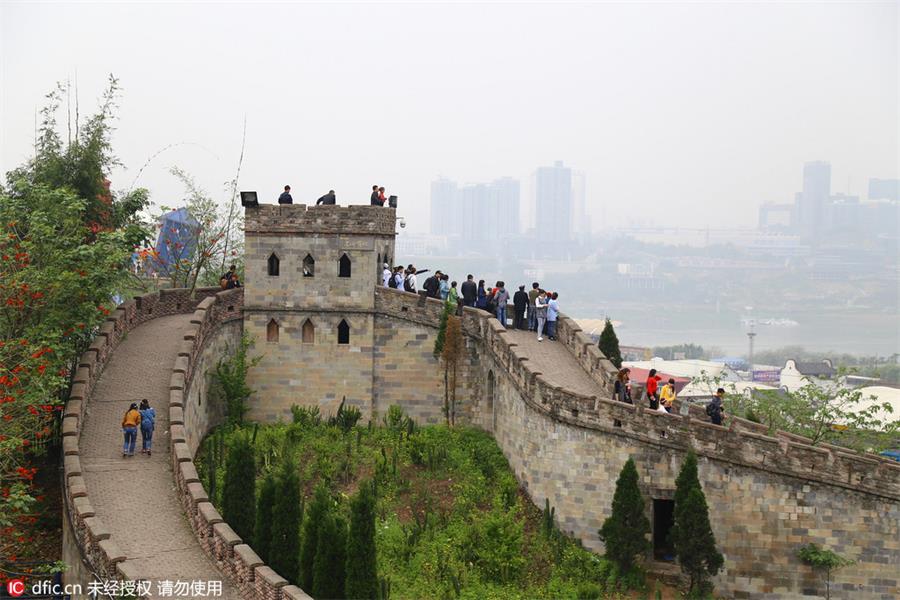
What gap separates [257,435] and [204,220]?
19.1 m

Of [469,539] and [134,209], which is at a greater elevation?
[134,209]

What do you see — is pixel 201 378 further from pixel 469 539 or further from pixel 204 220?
pixel 204 220

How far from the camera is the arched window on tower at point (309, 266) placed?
4144 centimetres

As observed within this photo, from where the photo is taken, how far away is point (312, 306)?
41.4 meters

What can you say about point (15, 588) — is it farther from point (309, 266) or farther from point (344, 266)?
point (344, 266)

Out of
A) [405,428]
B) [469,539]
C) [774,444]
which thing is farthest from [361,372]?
[774,444]

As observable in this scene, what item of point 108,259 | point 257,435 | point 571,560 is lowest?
point 571,560

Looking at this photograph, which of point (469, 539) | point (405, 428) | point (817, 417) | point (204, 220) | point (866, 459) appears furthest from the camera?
point (204, 220)

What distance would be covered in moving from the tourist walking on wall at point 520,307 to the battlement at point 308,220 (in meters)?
5.35

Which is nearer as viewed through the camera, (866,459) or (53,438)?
(866,459)

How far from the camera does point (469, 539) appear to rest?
109 feet

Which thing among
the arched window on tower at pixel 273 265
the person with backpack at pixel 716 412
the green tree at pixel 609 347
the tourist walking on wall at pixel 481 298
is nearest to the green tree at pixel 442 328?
the tourist walking on wall at pixel 481 298

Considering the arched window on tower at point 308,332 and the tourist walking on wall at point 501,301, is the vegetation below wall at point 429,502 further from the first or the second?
the tourist walking on wall at point 501,301

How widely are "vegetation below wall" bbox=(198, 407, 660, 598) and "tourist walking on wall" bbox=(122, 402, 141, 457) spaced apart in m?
2.47
